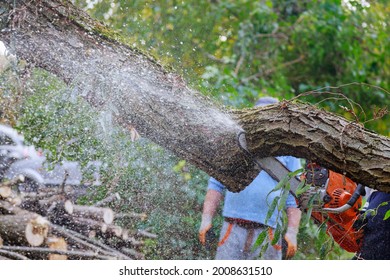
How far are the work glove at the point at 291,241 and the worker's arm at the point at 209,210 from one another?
0.49m

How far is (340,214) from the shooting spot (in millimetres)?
3227

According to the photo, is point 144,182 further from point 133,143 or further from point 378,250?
point 378,250

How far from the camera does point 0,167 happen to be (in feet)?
14.2

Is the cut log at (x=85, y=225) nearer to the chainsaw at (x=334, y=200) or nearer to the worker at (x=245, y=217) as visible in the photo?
the worker at (x=245, y=217)

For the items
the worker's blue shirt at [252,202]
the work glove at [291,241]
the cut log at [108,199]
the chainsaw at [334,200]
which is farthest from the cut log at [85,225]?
the chainsaw at [334,200]

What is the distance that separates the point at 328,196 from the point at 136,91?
3.77 ft

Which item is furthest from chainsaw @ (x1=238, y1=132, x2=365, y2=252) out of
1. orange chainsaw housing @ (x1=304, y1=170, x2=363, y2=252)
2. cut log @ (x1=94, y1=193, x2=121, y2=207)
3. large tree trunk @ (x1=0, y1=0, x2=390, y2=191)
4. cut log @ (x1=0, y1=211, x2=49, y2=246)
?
cut log @ (x1=0, y1=211, x2=49, y2=246)

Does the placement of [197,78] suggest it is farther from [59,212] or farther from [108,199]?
[59,212]

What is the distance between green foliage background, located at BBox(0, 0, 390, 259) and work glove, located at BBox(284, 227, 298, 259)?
0.36 feet

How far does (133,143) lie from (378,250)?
1.61 m

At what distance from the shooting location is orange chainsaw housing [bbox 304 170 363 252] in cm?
321

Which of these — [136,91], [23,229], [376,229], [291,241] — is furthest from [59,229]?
[376,229]

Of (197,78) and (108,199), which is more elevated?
(197,78)

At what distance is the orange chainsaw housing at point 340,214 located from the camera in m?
3.21
